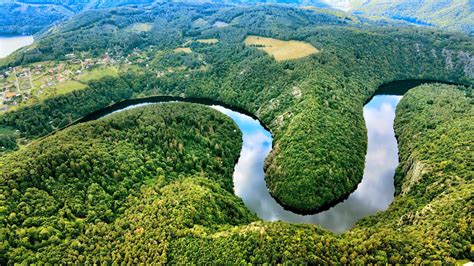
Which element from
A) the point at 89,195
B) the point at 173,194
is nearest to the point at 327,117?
the point at 173,194

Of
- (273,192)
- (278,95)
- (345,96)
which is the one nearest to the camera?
(273,192)

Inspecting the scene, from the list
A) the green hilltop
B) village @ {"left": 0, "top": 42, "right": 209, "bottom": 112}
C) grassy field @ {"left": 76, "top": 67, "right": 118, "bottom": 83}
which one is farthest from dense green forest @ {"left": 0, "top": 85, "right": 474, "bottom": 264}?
grassy field @ {"left": 76, "top": 67, "right": 118, "bottom": 83}

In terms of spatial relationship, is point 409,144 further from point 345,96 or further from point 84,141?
point 84,141

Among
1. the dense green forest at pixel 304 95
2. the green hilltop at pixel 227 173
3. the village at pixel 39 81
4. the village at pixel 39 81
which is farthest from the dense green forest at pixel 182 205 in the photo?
the village at pixel 39 81

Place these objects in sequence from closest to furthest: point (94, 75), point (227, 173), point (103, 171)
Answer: point (103, 171) < point (227, 173) < point (94, 75)

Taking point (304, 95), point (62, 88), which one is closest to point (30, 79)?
point (62, 88)

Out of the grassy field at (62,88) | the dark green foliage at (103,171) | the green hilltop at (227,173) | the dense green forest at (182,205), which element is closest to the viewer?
the dense green forest at (182,205)

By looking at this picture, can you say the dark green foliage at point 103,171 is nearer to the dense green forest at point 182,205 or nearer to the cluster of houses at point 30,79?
the dense green forest at point 182,205

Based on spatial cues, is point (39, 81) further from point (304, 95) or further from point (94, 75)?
point (304, 95)
